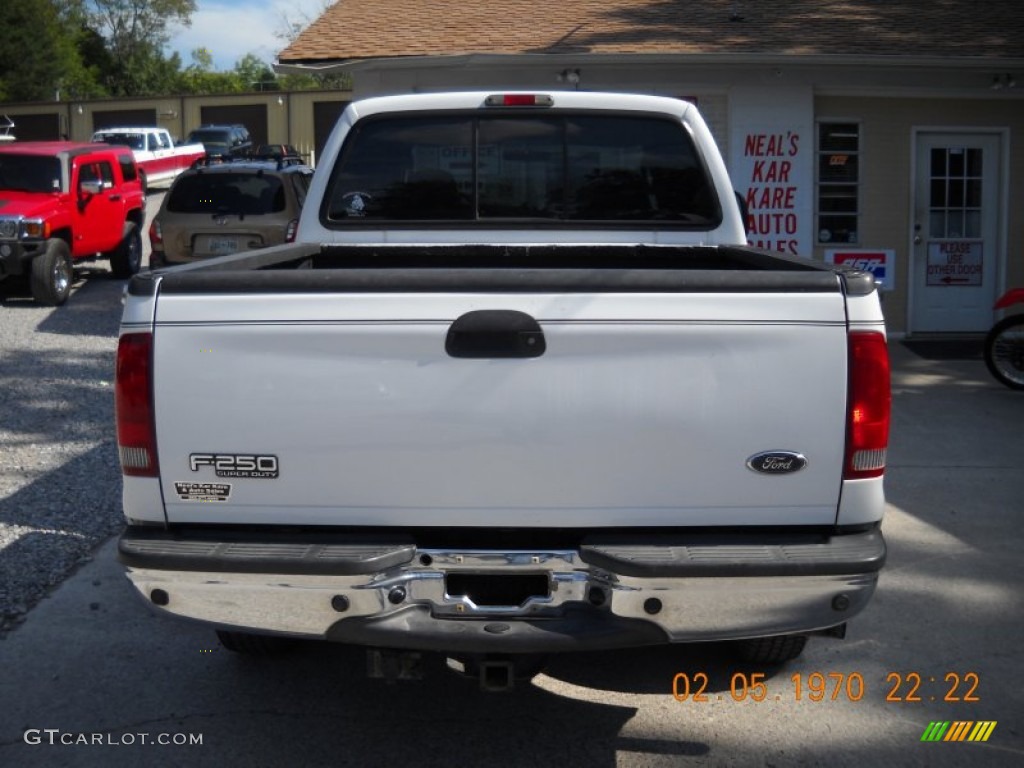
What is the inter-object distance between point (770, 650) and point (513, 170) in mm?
2350

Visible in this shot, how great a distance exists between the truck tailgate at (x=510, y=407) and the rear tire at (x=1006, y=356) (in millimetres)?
7301

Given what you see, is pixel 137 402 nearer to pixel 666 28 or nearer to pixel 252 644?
pixel 252 644

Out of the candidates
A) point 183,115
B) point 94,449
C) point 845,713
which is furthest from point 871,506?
point 183,115

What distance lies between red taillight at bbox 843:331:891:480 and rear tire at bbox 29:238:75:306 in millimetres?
12806

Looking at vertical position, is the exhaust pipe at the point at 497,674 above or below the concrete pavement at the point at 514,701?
above

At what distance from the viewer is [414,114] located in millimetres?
5438

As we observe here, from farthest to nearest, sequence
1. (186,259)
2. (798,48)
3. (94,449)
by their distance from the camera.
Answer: (186,259)
(798,48)
(94,449)

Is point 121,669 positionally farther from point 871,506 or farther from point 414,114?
point 871,506

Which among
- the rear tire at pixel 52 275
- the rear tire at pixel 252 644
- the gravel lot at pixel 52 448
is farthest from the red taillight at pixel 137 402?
the rear tire at pixel 52 275

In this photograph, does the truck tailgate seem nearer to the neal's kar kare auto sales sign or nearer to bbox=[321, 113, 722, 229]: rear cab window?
bbox=[321, 113, 722, 229]: rear cab window

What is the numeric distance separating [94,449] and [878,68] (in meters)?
8.45

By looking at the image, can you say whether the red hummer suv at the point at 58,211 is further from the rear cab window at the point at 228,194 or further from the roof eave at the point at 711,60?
the roof eave at the point at 711,60

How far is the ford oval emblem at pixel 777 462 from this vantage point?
3523mm

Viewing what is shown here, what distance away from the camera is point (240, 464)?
356 cm
